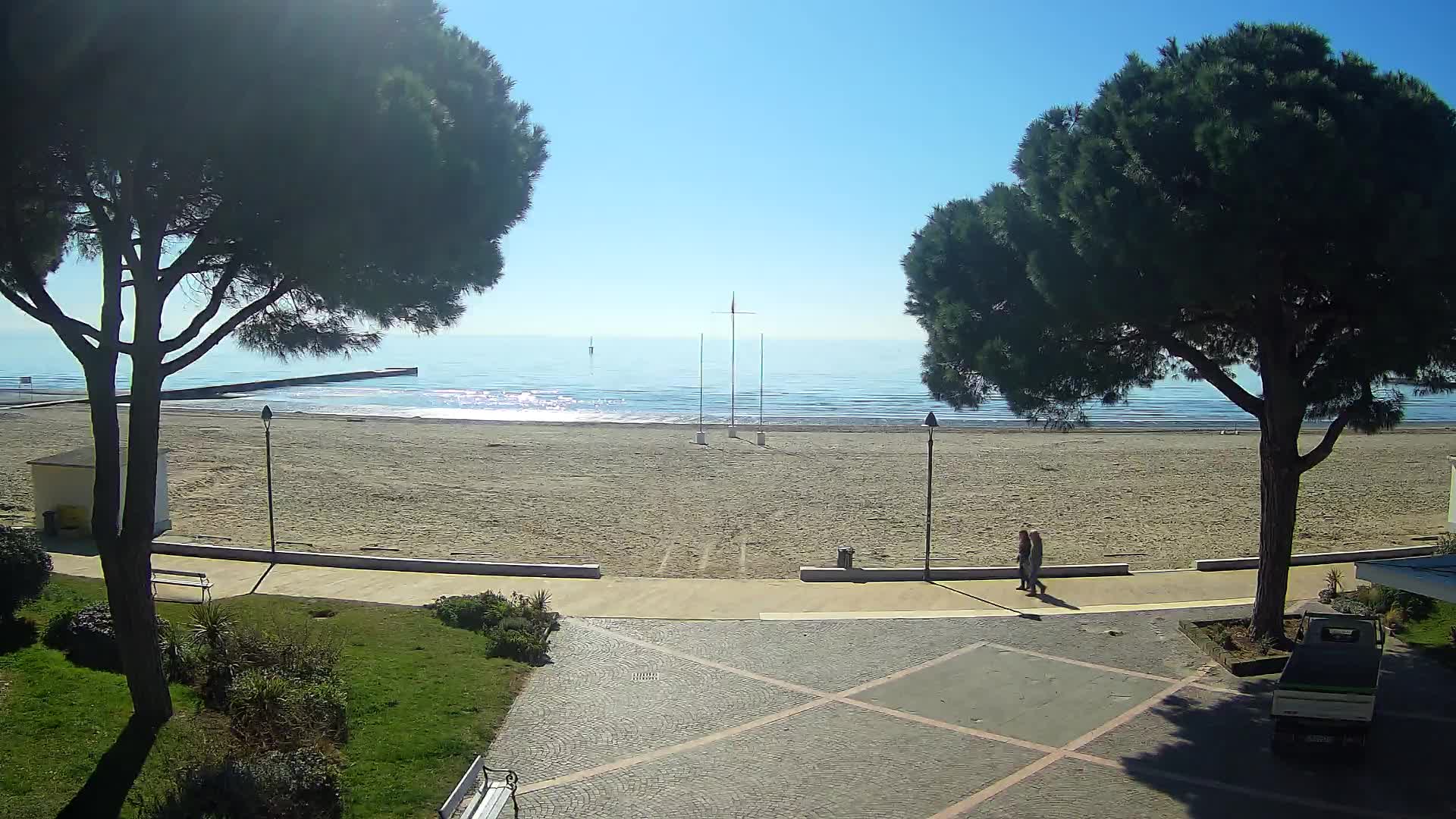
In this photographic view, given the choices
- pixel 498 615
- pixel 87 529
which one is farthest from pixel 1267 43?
pixel 87 529

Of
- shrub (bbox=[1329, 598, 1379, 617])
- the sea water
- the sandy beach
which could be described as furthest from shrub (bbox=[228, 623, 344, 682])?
the sea water

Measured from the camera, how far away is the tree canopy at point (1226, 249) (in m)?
9.90

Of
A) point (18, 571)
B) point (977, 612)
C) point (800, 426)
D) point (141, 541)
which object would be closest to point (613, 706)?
point (141, 541)

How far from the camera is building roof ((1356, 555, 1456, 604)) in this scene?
9344 mm

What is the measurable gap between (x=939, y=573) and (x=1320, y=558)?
7.89 metres

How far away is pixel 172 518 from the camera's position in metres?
23.2

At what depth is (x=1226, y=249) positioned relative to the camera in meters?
9.98

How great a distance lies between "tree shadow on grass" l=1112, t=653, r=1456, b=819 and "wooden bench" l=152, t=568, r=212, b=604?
481 inches

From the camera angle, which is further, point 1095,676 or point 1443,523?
point 1443,523

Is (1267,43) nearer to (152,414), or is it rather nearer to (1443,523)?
(152,414)

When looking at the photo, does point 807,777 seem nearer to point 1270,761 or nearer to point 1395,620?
point 1270,761

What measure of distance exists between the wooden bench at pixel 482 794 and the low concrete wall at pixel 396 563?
8.71 metres

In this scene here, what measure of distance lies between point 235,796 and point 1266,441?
40.0ft

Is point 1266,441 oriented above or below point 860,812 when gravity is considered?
above
